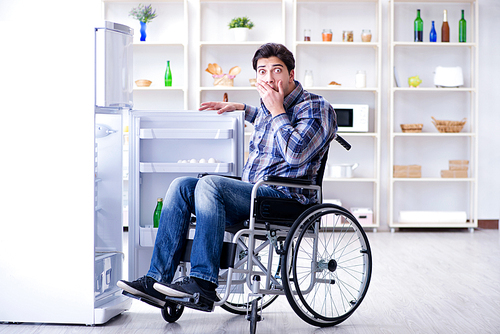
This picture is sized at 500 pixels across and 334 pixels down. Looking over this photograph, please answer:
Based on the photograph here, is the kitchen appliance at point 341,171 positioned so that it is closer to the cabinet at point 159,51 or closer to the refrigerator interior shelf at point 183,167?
the cabinet at point 159,51

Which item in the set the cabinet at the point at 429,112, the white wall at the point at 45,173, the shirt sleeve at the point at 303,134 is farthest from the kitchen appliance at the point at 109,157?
the cabinet at the point at 429,112

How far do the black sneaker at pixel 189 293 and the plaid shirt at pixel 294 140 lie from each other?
20.6 inches

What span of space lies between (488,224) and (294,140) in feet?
13.3

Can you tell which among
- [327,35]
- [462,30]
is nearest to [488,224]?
[462,30]

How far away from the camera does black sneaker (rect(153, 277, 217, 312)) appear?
6.08 ft

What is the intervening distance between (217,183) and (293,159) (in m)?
0.32

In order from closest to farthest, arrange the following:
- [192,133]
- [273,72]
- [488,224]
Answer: [273,72] < [192,133] < [488,224]

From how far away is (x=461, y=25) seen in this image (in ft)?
17.1

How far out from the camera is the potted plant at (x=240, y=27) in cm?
520

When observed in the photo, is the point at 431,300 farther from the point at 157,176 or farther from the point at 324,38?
the point at 324,38

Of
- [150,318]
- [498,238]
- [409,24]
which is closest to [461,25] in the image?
[409,24]

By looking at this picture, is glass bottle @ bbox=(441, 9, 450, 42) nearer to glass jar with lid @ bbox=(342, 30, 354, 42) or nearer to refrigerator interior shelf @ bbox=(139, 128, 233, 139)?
glass jar with lid @ bbox=(342, 30, 354, 42)

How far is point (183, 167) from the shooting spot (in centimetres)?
267

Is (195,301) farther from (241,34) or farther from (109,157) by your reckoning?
(241,34)
